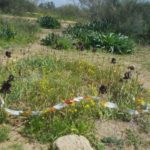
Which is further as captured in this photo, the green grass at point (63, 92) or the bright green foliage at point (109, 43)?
the bright green foliage at point (109, 43)

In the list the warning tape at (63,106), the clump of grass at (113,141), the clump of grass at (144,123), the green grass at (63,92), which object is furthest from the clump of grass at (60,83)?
the clump of grass at (113,141)

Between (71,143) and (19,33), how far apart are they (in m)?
9.15

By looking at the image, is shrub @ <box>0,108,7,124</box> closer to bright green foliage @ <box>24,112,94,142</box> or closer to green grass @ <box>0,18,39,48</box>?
bright green foliage @ <box>24,112,94,142</box>

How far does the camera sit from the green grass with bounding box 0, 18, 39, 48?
1241 cm

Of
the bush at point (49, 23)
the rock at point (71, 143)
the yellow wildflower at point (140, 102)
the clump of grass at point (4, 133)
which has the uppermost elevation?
the yellow wildflower at point (140, 102)

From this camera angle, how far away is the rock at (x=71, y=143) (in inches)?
199

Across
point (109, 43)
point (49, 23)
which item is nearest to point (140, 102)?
point (109, 43)

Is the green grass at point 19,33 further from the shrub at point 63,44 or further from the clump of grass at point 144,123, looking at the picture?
the clump of grass at point 144,123

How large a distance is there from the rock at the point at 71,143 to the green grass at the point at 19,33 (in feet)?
22.0

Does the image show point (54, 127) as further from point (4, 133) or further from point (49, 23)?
point (49, 23)

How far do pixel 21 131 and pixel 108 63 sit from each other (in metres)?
4.70

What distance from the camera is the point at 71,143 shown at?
5.12 metres

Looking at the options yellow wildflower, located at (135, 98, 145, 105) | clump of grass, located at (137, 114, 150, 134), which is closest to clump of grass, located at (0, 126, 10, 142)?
clump of grass, located at (137, 114, 150, 134)

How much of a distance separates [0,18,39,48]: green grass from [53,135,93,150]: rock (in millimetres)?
6715
